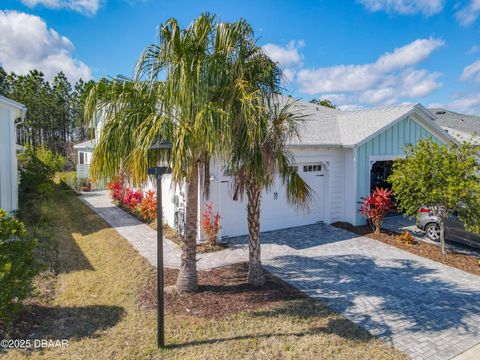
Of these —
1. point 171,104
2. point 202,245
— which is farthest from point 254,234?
point 202,245

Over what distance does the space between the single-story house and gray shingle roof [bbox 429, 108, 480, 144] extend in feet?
38.1

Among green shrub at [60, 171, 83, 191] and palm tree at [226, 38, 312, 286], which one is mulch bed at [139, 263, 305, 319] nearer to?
palm tree at [226, 38, 312, 286]

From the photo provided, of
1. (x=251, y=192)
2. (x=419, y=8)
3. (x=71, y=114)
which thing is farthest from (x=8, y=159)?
(x=71, y=114)

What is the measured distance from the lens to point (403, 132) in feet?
43.3

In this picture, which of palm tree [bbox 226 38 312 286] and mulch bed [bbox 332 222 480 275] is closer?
palm tree [bbox 226 38 312 286]

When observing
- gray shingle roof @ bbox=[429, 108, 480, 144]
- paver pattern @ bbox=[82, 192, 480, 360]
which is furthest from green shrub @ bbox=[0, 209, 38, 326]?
gray shingle roof @ bbox=[429, 108, 480, 144]

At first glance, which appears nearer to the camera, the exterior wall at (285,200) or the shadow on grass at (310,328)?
the shadow on grass at (310,328)

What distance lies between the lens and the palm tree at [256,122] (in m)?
4.91

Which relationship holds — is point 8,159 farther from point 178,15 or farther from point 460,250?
point 460,250

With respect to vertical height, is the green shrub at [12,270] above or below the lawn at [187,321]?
above

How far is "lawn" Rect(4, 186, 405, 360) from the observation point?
14.2 feet

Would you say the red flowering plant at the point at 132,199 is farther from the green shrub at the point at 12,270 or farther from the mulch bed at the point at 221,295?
the green shrub at the point at 12,270

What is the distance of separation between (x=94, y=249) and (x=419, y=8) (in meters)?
14.9

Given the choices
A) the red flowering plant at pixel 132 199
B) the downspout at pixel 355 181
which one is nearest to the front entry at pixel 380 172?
the downspout at pixel 355 181
